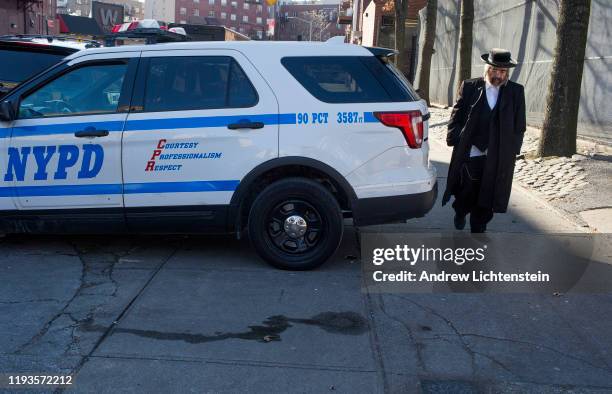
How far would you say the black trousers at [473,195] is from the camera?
6.13 m

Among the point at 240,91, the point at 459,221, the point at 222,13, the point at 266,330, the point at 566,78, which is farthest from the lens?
the point at 222,13

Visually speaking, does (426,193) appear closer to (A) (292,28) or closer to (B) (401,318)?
(B) (401,318)

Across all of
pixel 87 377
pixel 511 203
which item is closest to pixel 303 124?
pixel 87 377

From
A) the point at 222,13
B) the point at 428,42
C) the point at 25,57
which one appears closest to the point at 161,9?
the point at 222,13

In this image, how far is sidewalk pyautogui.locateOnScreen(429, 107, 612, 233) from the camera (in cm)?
768

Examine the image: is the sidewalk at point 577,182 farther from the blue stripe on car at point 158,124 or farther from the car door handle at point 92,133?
the car door handle at point 92,133

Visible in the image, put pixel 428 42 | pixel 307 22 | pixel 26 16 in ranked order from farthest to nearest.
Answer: pixel 307 22 < pixel 26 16 < pixel 428 42

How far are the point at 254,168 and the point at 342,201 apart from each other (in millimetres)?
831

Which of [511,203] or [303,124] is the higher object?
[303,124]

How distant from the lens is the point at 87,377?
140 inches

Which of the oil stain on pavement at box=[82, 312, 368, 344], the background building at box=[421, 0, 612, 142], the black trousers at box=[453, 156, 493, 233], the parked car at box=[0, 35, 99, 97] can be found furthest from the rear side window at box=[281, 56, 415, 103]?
the background building at box=[421, 0, 612, 142]

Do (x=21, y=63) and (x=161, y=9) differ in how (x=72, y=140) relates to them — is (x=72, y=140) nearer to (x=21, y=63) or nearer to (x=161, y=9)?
(x=21, y=63)

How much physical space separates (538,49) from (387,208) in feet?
35.7

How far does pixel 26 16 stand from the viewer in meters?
39.4
